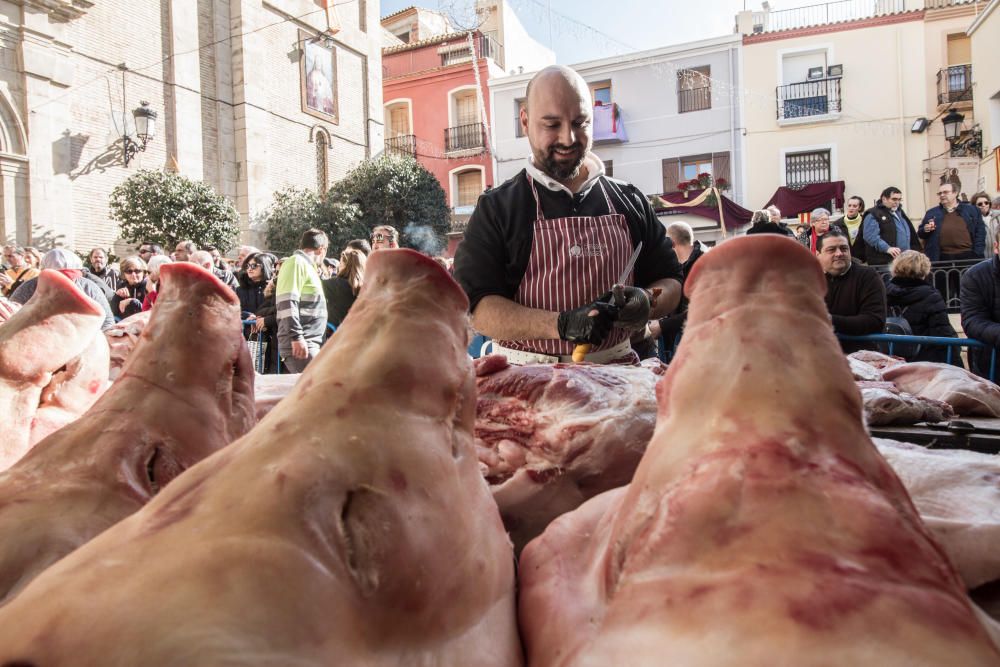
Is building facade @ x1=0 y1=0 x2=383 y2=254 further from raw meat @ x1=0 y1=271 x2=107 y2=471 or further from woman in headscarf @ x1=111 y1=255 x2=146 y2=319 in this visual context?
raw meat @ x1=0 y1=271 x2=107 y2=471

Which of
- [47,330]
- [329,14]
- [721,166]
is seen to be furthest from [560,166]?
[329,14]

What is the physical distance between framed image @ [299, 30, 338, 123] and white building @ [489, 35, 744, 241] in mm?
6606

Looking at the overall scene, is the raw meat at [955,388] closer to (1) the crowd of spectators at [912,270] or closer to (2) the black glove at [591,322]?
(1) the crowd of spectators at [912,270]

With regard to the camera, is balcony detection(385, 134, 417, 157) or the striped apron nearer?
the striped apron

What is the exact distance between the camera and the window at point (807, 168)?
21.5 metres

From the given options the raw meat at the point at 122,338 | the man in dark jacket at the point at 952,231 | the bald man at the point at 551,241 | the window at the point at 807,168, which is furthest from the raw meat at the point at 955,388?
the window at the point at 807,168

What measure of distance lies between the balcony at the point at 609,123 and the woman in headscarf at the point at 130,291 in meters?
18.0

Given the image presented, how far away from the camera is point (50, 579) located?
0.54m

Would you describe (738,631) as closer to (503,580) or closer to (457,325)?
(503,580)

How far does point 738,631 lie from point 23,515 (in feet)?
2.47

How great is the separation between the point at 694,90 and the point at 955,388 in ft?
73.8

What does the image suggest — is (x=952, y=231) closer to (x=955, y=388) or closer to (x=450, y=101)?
(x=955, y=388)

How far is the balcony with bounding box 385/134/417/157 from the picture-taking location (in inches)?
1128

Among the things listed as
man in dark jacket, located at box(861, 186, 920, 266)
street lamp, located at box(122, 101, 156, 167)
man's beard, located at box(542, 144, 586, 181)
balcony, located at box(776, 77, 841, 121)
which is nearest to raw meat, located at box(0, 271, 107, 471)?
man's beard, located at box(542, 144, 586, 181)
